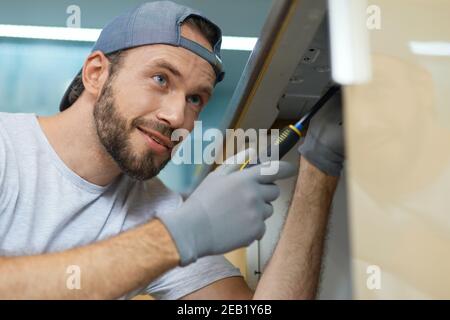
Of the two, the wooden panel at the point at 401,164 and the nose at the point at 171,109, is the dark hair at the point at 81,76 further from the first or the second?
the wooden panel at the point at 401,164

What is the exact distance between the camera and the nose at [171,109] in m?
0.56

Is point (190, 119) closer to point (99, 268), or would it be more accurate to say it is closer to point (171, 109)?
point (171, 109)

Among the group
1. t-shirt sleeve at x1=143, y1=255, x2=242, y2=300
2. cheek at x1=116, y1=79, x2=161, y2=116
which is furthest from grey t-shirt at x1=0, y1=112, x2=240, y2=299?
cheek at x1=116, y1=79, x2=161, y2=116

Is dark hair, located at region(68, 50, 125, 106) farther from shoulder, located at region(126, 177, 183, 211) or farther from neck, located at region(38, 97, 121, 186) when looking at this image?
shoulder, located at region(126, 177, 183, 211)

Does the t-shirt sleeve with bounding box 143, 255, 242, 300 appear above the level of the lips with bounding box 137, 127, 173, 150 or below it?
below

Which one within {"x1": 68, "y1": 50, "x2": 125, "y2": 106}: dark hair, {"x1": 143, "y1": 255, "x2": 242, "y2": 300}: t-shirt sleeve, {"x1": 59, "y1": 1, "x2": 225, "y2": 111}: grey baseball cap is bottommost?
{"x1": 143, "y1": 255, "x2": 242, "y2": 300}: t-shirt sleeve

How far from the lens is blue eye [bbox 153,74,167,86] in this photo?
1.85 ft

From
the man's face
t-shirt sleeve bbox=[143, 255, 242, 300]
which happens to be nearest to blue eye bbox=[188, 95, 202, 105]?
the man's face

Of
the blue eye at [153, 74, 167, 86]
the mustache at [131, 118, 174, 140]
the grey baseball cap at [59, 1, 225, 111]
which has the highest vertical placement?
the grey baseball cap at [59, 1, 225, 111]

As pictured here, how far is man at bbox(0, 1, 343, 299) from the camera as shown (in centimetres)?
49

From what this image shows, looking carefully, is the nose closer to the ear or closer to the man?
the man

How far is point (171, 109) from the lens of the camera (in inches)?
22.0

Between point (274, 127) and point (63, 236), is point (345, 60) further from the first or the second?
point (63, 236)

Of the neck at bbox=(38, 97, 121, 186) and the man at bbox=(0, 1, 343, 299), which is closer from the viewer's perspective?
the man at bbox=(0, 1, 343, 299)
